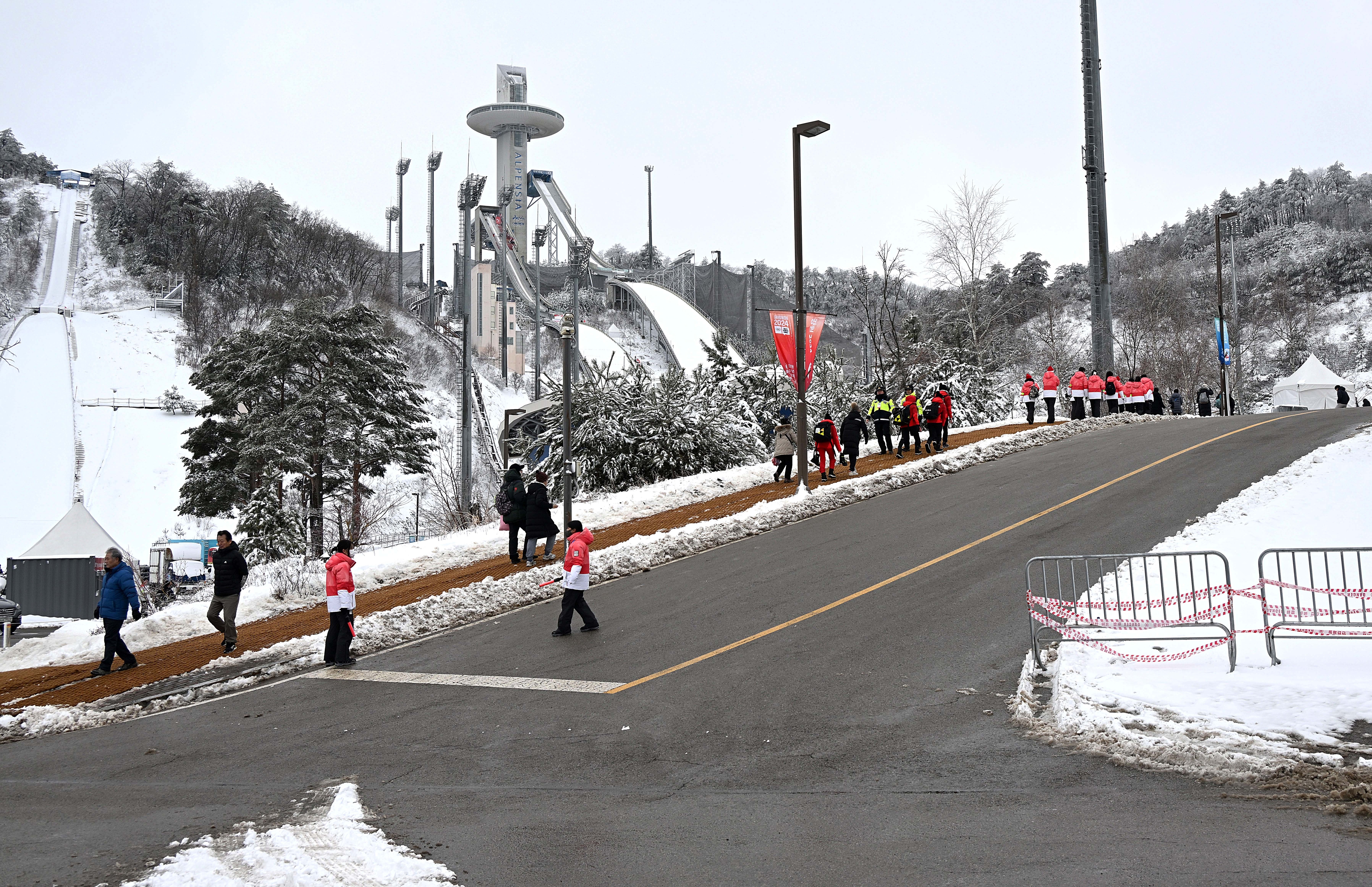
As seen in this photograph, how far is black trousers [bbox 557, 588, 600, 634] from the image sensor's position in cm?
1283

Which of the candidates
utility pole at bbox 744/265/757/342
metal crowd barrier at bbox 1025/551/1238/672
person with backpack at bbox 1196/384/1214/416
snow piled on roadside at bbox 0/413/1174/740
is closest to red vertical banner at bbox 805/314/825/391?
snow piled on roadside at bbox 0/413/1174/740

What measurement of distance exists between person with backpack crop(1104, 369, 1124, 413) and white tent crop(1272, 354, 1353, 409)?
19.6 metres

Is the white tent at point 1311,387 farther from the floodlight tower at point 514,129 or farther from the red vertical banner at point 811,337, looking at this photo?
the floodlight tower at point 514,129

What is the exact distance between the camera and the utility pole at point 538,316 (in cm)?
5712

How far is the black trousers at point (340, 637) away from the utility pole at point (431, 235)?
264 feet

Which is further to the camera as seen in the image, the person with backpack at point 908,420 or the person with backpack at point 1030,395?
the person with backpack at point 1030,395

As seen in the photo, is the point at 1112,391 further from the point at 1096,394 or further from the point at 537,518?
the point at 537,518

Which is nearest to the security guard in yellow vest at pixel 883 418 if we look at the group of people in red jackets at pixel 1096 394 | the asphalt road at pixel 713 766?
the group of people in red jackets at pixel 1096 394

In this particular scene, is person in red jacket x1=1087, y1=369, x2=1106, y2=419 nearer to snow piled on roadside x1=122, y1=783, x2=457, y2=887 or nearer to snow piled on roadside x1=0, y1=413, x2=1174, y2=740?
snow piled on roadside x1=0, y1=413, x2=1174, y2=740

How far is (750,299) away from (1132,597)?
8713 cm

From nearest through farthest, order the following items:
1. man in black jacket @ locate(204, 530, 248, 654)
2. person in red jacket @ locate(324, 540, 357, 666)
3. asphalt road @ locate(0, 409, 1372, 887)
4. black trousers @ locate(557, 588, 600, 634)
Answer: asphalt road @ locate(0, 409, 1372, 887), person in red jacket @ locate(324, 540, 357, 666), black trousers @ locate(557, 588, 600, 634), man in black jacket @ locate(204, 530, 248, 654)

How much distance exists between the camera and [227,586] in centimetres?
1469

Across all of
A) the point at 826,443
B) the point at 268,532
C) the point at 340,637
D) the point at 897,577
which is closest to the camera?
the point at 340,637

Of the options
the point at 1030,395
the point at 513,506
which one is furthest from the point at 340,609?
the point at 1030,395
